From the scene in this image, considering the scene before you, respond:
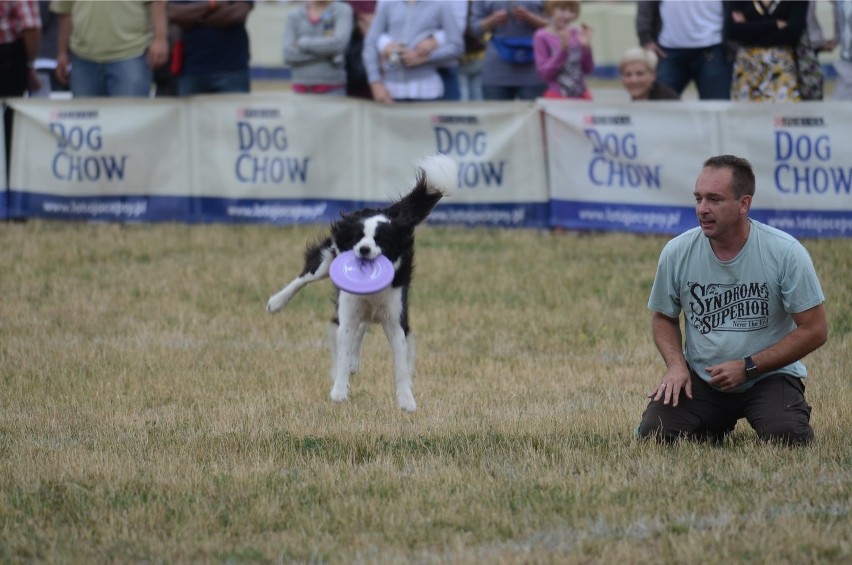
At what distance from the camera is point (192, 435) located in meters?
A: 6.23

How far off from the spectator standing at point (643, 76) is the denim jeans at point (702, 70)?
1.35 feet

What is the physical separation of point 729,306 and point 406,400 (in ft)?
6.41

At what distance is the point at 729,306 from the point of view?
5.85m

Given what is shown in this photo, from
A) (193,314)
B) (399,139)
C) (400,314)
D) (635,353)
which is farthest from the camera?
(399,139)

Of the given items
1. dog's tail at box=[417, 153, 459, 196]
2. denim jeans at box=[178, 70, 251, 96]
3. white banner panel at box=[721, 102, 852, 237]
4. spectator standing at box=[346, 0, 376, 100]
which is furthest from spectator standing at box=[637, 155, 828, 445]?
denim jeans at box=[178, 70, 251, 96]

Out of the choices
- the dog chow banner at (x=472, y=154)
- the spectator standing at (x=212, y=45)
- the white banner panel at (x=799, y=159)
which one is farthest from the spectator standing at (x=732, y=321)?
the spectator standing at (x=212, y=45)

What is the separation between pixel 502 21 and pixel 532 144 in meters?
1.34

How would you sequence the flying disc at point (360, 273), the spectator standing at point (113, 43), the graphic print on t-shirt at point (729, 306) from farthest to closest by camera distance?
the spectator standing at point (113, 43) < the flying disc at point (360, 273) < the graphic print on t-shirt at point (729, 306)

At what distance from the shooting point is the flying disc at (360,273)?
22.1 ft

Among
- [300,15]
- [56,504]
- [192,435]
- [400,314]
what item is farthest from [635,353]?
[300,15]

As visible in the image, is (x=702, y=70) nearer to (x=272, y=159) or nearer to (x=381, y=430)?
(x=272, y=159)

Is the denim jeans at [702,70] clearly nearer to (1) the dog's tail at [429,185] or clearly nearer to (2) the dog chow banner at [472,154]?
(2) the dog chow banner at [472,154]

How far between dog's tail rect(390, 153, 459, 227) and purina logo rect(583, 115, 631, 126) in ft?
14.7

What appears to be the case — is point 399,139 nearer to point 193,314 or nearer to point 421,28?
point 421,28
